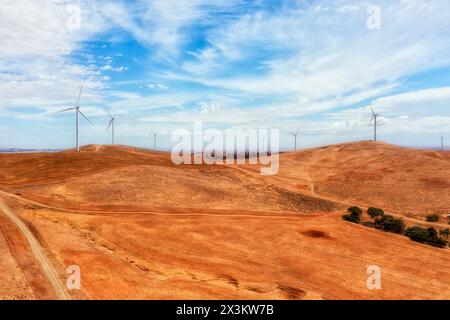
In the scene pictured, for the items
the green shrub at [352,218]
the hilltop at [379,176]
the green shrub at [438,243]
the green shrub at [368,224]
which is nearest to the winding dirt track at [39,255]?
the green shrub at [438,243]

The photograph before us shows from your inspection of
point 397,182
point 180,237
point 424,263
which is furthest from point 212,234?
point 397,182

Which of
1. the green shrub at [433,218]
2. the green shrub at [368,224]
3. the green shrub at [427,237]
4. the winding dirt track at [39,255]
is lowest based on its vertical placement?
the green shrub at [433,218]

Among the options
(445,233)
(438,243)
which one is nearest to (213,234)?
(438,243)

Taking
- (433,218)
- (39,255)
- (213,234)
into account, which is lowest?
(433,218)

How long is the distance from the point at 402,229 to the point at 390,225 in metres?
1.78

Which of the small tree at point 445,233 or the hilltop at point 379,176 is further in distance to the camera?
the hilltop at point 379,176

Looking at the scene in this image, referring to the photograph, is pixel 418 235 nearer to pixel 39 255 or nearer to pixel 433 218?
pixel 433 218

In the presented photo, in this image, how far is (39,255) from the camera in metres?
29.8

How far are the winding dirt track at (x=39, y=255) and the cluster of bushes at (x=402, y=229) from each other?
134 feet

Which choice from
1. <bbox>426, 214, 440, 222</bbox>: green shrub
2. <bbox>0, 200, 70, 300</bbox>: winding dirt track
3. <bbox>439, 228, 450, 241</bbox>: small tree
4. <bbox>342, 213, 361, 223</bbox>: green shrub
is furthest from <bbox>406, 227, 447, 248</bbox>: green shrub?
<bbox>0, 200, 70, 300</bbox>: winding dirt track

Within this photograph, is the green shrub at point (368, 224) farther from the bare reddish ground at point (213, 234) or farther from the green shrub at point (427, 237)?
the green shrub at point (427, 237)

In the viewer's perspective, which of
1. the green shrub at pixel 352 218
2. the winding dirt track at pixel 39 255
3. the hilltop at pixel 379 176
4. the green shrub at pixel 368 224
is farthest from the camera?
the hilltop at pixel 379 176

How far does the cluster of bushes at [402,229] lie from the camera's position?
4103 cm

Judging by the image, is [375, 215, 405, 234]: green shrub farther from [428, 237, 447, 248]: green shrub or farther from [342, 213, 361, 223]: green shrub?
[428, 237, 447, 248]: green shrub
